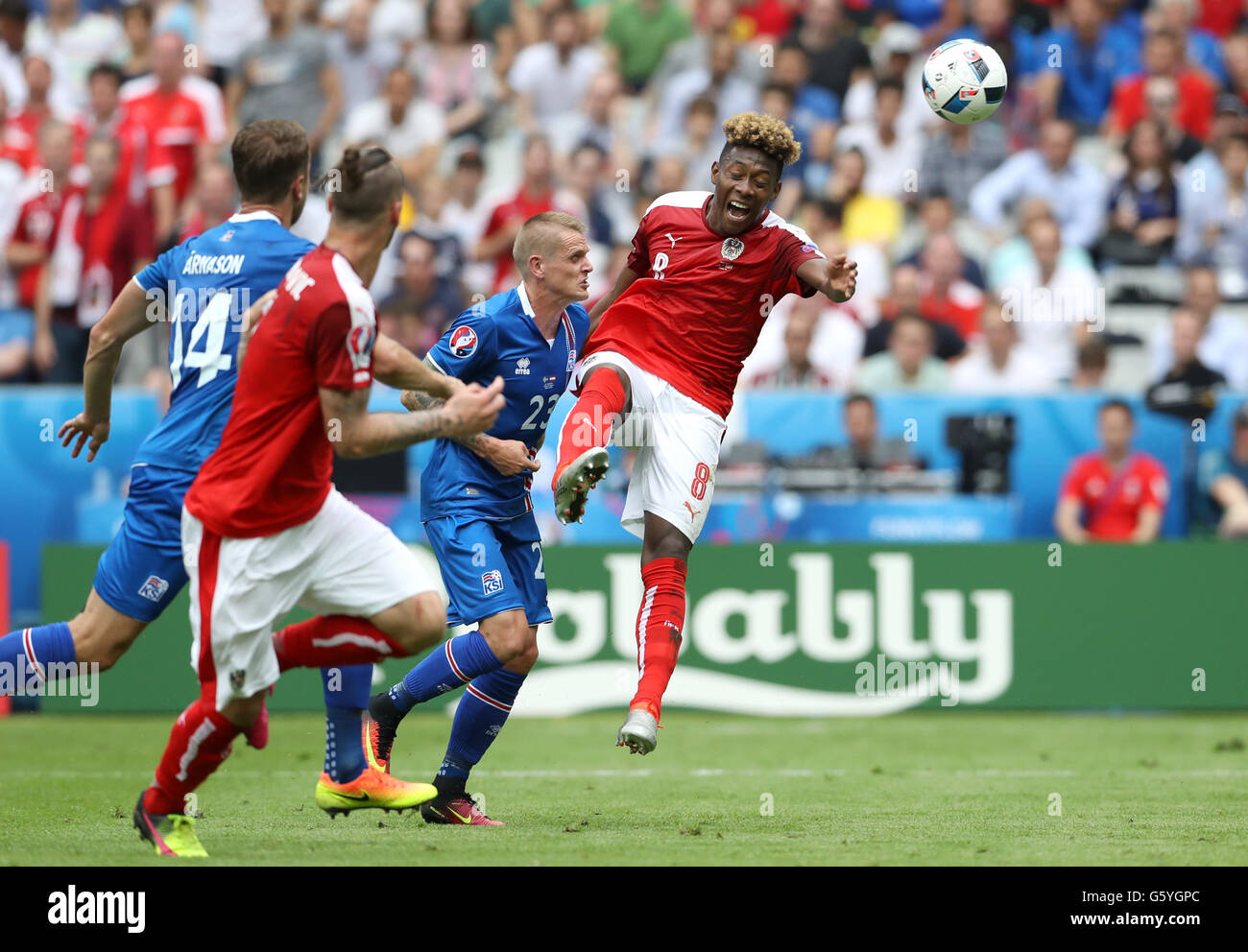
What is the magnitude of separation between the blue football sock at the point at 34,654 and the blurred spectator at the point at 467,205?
9.32 meters

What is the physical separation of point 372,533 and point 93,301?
31.1 ft

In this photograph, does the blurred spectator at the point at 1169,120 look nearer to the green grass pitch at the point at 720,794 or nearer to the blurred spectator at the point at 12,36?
the green grass pitch at the point at 720,794

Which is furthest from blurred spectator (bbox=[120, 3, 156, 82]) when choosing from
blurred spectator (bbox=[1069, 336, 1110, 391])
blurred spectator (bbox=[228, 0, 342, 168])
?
blurred spectator (bbox=[1069, 336, 1110, 391])

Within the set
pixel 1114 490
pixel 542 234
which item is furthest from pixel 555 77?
pixel 542 234

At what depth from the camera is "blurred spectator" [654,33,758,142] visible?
16828mm

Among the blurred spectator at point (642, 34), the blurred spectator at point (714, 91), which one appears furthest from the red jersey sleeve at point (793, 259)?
the blurred spectator at point (642, 34)

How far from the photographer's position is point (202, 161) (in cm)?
1503

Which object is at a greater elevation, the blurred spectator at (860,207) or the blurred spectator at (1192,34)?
the blurred spectator at (1192,34)

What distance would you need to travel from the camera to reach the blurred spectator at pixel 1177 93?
17.2 metres

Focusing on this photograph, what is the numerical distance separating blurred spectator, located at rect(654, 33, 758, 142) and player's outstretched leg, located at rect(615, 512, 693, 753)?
9.97m

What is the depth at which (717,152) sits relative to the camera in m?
16.2

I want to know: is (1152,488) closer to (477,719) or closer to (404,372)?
(477,719)
